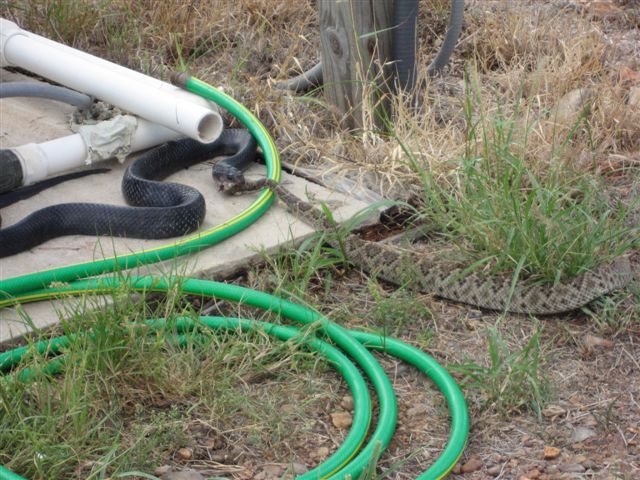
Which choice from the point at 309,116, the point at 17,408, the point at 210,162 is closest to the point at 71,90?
the point at 210,162

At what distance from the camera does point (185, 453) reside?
10.4ft

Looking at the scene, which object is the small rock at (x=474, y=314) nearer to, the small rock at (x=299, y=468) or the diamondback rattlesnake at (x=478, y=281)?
the diamondback rattlesnake at (x=478, y=281)

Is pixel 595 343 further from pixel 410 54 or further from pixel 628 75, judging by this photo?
pixel 628 75

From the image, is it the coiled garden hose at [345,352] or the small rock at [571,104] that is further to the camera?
the small rock at [571,104]

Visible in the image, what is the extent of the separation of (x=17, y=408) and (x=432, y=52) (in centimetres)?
440

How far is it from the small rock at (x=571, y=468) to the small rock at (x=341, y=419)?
78 cm

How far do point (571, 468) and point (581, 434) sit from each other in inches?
8.5

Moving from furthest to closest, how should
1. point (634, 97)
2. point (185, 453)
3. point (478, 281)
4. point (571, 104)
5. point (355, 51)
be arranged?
1. point (634, 97)
2. point (571, 104)
3. point (355, 51)
4. point (478, 281)
5. point (185, 453)

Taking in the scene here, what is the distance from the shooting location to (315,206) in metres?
4.57

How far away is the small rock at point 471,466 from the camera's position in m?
3.17

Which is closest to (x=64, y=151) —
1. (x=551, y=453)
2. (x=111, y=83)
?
(x=111, y=83)

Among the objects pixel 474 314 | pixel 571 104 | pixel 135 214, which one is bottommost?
pixel 474 314

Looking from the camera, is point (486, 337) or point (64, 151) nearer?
point (486, 337)

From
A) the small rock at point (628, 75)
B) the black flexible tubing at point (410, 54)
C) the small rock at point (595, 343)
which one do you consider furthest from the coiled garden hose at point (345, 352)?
the small rock at point (628, 75)
